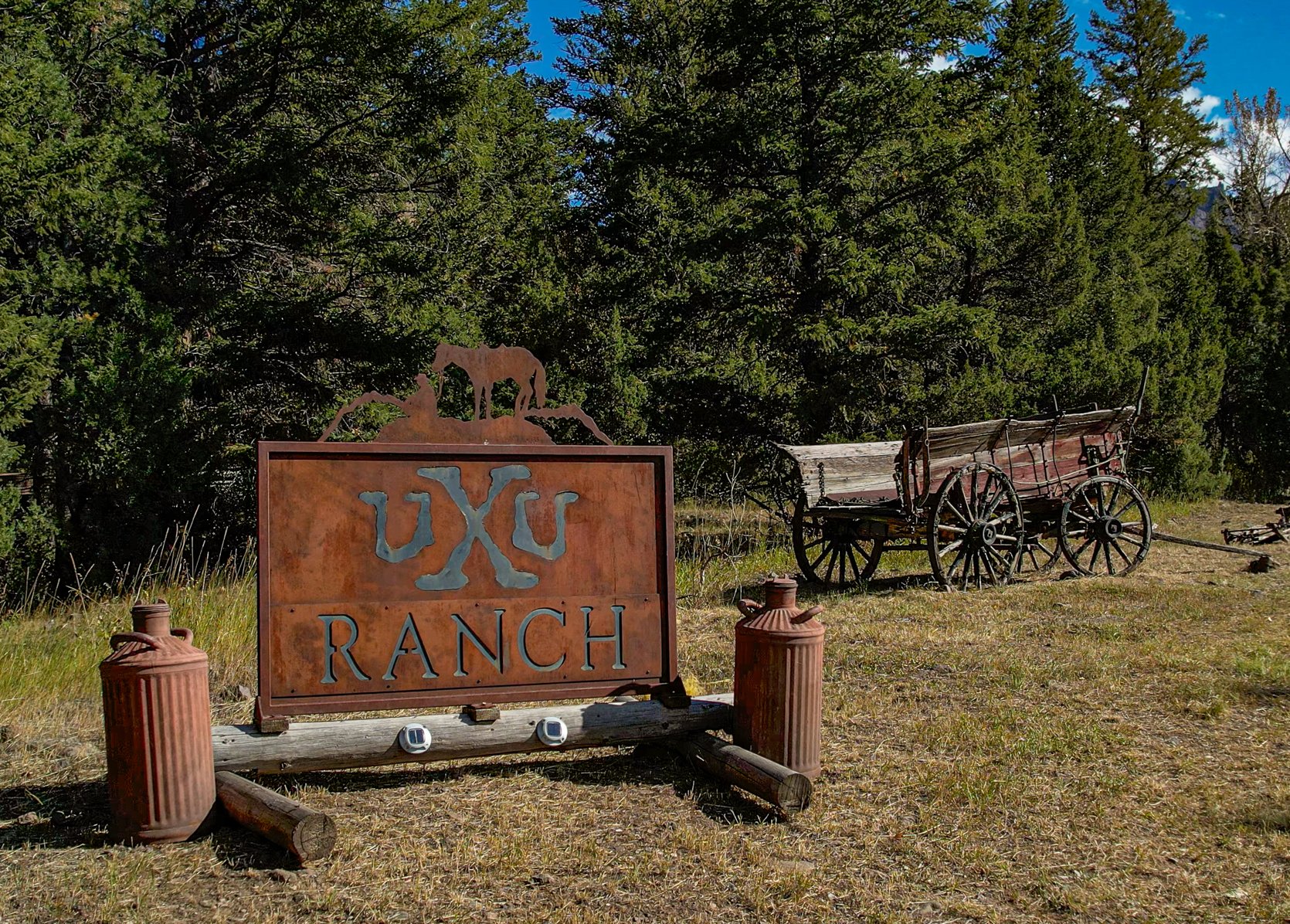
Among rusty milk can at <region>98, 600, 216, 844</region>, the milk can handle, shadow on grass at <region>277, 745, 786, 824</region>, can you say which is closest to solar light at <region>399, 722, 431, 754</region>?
shadow on grass at <region>277, 745, 786, 824</region>

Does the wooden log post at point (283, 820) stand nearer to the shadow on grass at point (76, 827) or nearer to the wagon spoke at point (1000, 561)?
the shadow on grass at point (76, 827)

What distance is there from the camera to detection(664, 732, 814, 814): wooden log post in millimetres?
4285

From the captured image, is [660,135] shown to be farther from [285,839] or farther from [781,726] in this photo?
[285,839]

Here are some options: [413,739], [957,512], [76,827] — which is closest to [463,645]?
[413,739]

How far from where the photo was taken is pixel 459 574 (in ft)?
15.8

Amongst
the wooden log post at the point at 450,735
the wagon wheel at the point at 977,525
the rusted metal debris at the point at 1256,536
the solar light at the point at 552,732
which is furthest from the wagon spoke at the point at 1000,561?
the solar light at the point at 552,732

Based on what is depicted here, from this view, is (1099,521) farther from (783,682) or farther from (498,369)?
(498,369)

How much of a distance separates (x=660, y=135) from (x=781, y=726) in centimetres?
1103

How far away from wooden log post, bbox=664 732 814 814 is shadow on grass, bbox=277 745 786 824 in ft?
0.27

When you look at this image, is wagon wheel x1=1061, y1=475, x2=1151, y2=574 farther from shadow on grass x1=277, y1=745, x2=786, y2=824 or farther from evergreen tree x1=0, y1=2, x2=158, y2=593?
evergreen tree x1=0, y1=2, x2=158, y2=593

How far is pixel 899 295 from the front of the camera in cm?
1338

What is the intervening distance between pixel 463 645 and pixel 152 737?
1.30 metres

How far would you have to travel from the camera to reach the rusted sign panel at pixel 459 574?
4.57 metres

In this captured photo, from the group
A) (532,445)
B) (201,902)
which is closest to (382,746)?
(201,902)
